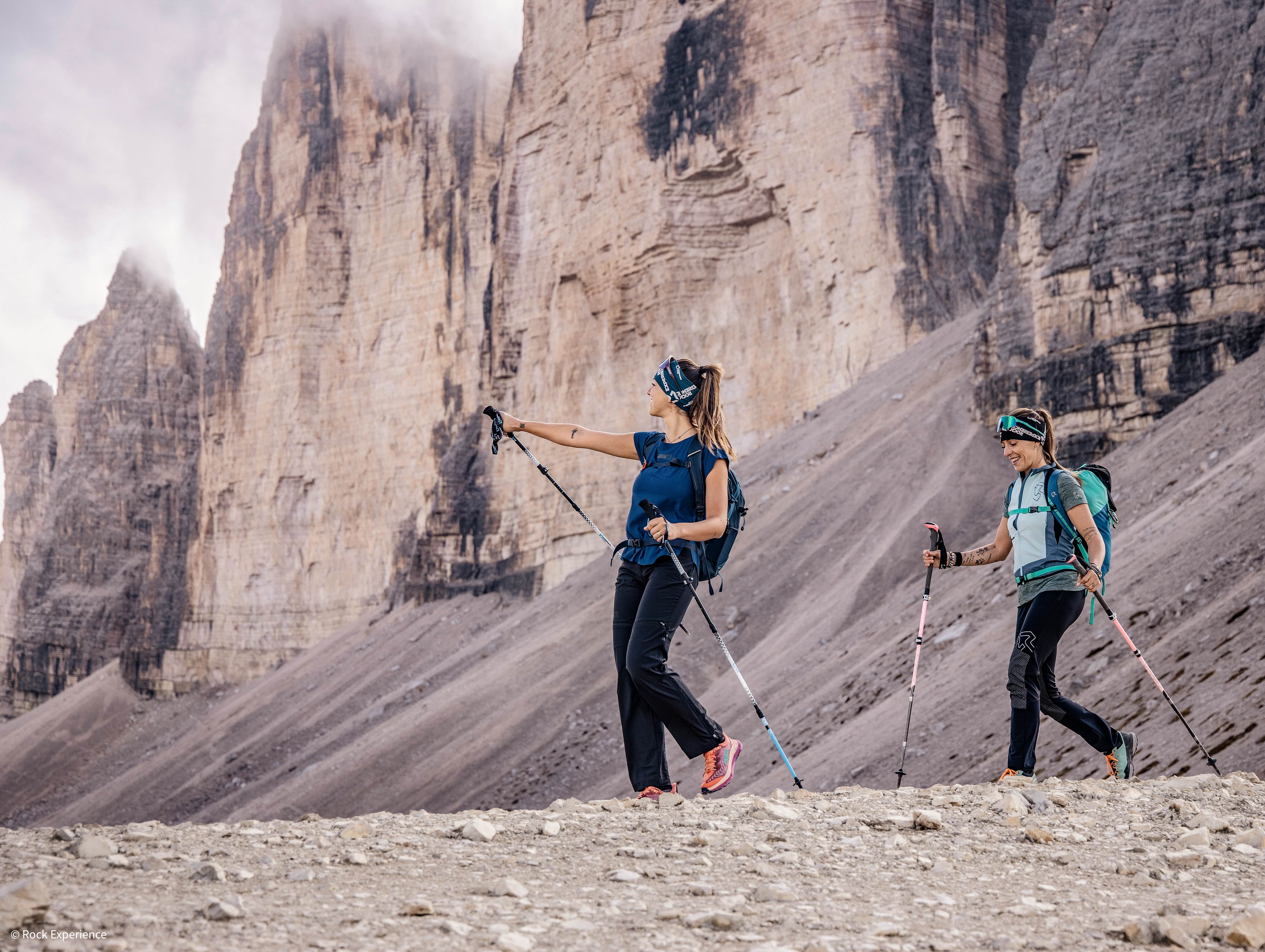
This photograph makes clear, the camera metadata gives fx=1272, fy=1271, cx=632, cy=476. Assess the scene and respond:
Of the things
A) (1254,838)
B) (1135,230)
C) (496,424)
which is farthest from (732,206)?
(1254,838)

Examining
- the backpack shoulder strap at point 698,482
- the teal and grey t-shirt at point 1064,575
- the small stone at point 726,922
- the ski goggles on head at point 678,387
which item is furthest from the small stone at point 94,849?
the teal and grey t-shirt at point 1064,575

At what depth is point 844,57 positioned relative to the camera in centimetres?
3338

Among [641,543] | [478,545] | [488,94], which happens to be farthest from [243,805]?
[488,94]

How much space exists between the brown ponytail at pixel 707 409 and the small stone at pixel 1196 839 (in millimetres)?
2365

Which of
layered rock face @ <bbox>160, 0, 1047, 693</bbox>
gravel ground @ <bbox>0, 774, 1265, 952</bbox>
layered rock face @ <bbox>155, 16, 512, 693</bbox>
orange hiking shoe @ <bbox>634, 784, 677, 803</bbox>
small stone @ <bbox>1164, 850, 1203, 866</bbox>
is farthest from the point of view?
layered rock face @ <bbox>155, 16, 512, 693</bbox>

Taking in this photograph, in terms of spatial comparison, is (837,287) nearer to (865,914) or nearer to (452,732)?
(452,732)

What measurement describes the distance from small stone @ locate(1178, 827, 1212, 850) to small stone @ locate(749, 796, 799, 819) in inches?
Answer: 53.7

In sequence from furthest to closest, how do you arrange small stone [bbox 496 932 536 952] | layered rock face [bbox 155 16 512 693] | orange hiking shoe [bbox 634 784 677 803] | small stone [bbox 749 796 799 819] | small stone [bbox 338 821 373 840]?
layered rock face [bbox 155 16 512 693]
orange hiking shoe [bbox 634 784 677 803]
small stone [bbox 749 796 799 819]
small stone [bbox 338 821 373 840]
small stone [bbox 496 932 536 952]

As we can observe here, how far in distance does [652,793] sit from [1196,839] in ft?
7.18

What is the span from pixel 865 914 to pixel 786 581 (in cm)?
Result: 1809

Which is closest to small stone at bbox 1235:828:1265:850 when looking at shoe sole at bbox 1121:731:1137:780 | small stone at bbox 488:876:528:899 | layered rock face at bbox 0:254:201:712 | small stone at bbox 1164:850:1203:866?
small stone at bbox 1164:850:1203:866

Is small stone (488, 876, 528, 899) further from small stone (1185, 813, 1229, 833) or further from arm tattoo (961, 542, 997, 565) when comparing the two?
arm tattoo (961, 542, 997, 565)

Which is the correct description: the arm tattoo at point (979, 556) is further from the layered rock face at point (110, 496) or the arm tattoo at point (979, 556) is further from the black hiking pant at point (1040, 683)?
the layered rock face at point (110, 496)

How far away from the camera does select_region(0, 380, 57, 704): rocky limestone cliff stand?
79438 millimetres
